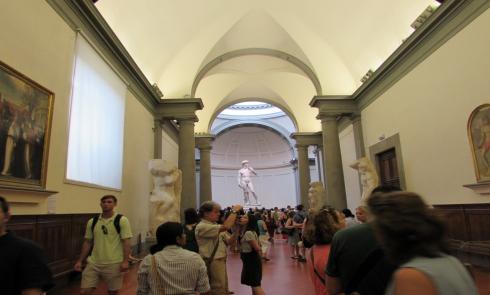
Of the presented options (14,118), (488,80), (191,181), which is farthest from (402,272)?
(191,181)

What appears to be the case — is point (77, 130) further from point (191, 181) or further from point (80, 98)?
point (191, 181)

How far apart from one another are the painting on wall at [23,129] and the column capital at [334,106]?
895cm

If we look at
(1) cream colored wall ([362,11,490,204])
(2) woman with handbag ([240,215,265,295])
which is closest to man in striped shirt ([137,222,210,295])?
(2) woman with handbag ([240,215,265,295])

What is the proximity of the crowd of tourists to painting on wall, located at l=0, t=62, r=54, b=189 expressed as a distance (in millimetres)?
1694

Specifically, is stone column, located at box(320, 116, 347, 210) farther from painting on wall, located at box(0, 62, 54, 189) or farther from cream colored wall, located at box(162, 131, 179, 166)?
painting on wall, located at box(0, 62, 54, 189)

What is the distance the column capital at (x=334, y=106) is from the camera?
1227 centimetres

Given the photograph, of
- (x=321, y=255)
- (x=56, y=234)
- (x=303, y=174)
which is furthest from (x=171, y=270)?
(x=303, y=174)

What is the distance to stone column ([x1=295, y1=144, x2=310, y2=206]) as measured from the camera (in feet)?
57.3

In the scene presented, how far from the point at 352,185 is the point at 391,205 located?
43.0 feet

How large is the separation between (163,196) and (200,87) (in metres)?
9.28

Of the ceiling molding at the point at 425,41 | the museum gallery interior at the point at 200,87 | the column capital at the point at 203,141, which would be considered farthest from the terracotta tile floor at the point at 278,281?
the column capital at the point at 203,141

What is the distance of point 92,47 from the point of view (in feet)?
23.4

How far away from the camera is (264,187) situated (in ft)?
96.7

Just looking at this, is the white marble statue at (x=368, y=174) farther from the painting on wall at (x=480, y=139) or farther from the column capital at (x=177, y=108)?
the column capital at (x=177, y=108)
